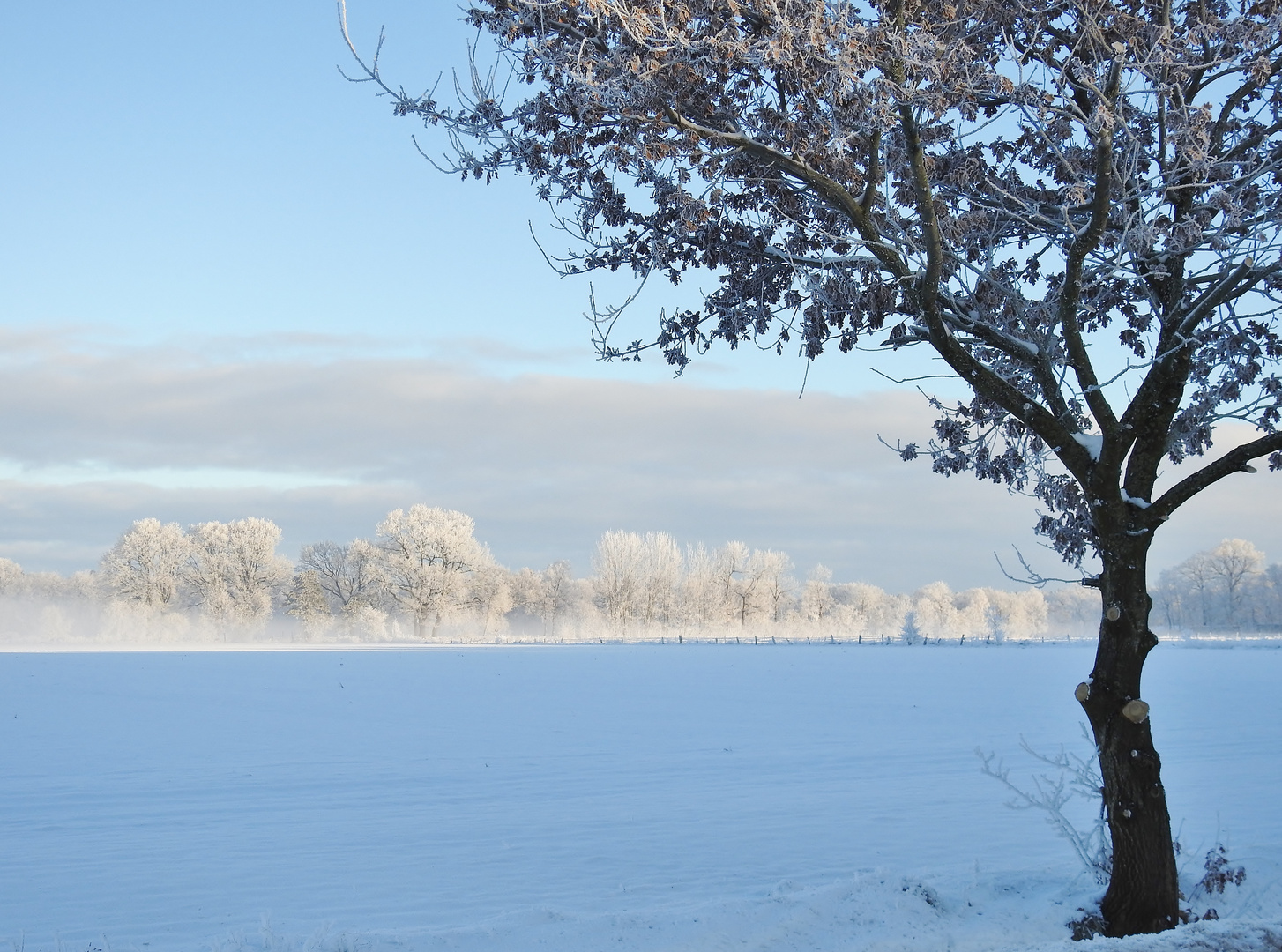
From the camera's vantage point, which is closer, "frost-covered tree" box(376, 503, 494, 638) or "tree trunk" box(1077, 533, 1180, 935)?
"tree trunk" box(1077, 533, 1180, 935)

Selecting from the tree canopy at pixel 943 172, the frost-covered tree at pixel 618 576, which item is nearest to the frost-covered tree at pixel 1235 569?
the frost-covered tree at pixel 618 576

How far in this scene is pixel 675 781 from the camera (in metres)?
10.5

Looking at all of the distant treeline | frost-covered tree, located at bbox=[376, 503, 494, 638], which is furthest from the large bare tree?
frost-covered tree, located at bbox=[376, 503, 494, 638]

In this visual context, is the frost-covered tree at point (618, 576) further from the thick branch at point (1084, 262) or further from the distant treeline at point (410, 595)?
the thick branch at point (1084, 262)

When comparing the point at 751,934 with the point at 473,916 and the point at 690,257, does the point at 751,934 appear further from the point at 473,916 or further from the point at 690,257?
the point at 690,257

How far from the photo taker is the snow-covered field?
218 inches

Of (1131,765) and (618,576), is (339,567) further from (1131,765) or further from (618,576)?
(1131,765)

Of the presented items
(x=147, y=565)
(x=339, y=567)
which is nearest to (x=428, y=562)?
(x=339, y=567)

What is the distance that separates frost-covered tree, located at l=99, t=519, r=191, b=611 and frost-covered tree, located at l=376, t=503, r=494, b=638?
1386cm

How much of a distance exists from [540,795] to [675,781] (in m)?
1.62

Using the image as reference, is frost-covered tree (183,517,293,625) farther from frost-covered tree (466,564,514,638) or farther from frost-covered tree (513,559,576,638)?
frost-covered tree (513,559,576,638)

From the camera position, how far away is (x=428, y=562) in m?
66.3

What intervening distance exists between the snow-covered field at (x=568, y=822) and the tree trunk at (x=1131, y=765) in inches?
19.5

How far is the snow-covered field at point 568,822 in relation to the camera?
5539mm
